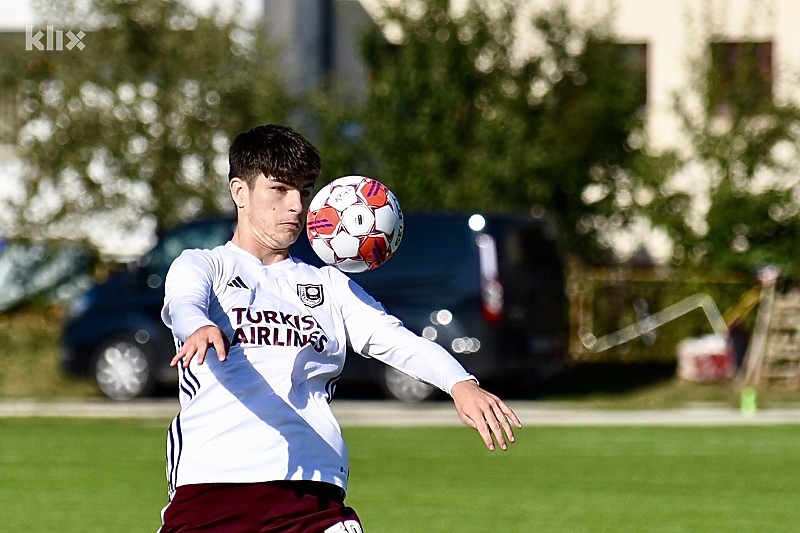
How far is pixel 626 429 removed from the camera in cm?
1650

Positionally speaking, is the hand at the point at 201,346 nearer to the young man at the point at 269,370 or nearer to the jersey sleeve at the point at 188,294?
the jersey sleeve at the point at 188,294

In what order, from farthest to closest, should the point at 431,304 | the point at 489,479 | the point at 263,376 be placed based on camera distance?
the point at 431,304 < the point at 489,479 < the point at 263,376

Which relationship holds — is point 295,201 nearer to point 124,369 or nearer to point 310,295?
point 310,295

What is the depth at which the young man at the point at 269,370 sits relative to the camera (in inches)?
184

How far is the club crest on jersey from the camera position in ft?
16.1

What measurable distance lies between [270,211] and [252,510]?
889mm

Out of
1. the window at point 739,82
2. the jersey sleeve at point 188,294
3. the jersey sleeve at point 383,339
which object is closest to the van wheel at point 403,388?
the window at point 739,82

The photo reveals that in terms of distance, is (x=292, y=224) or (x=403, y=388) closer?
(x=292, y=224)

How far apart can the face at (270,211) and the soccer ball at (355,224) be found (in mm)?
691

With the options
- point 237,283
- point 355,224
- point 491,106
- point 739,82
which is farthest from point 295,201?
point 739,82

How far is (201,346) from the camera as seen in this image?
13.5ft

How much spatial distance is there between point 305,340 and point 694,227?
2180 cm

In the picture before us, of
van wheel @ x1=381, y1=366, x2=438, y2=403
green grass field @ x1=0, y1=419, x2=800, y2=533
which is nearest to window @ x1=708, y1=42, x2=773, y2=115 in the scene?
van wheel @ x1=381, y1=366, x2=438, y2=403

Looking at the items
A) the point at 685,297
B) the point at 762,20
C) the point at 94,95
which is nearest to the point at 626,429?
the point at 685,297
